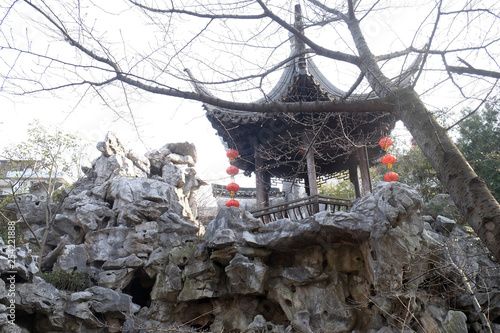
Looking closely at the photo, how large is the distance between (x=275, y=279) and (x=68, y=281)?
13.0 feet

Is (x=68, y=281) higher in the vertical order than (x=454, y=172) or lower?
lower

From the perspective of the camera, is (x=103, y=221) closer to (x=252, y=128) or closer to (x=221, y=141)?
(x=221, y=141)

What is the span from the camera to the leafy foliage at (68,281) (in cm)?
651

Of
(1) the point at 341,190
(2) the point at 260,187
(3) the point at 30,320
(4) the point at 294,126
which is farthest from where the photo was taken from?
(1) the point at 341,190

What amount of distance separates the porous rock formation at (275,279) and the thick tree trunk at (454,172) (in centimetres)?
319

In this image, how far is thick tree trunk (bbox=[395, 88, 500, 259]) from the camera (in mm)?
1619

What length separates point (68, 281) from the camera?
6578 millimetres

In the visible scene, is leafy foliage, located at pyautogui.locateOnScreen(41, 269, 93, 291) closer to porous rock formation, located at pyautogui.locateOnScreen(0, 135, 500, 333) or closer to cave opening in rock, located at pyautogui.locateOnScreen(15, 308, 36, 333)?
porous rock formation, located at pyautogui.locateOnScreen(0, 135, 500, 333)

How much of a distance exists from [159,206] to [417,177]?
7.67 meters

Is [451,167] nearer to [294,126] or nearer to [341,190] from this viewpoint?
[294,126]

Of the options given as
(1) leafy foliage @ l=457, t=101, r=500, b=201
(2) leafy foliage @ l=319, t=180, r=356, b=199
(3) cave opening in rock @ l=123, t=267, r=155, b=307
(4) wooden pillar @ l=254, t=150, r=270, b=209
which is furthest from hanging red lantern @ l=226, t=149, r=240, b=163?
(1) leafy foliage @ l=457, t=101, r=500, b=201

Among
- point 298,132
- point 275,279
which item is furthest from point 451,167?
point 298,132

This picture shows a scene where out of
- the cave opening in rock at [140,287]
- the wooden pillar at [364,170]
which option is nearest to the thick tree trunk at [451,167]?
the wooden pillar at [364,170]

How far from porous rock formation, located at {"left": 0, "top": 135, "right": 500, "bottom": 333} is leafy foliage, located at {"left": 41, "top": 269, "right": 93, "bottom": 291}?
184mm
